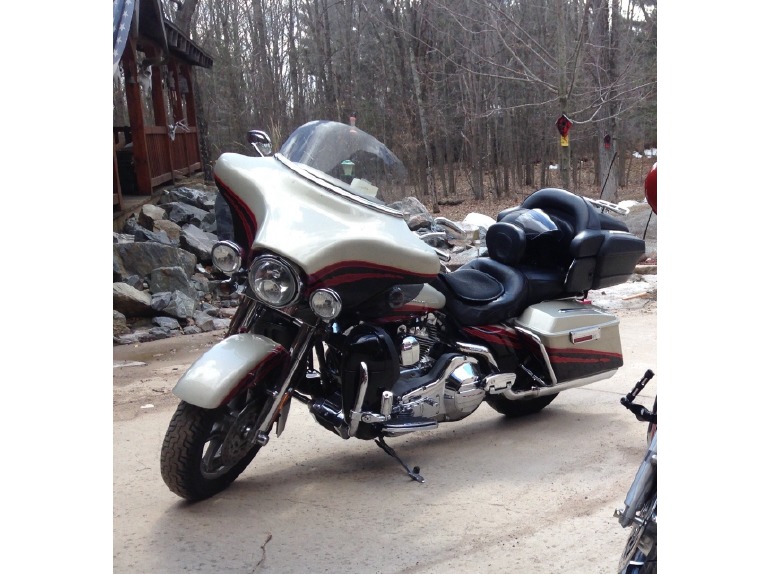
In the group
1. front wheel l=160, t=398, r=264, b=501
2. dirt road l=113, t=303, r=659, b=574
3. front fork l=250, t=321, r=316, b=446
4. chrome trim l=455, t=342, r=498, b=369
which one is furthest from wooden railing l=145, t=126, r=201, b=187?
front fork l=250, t=321, r=316, b=446

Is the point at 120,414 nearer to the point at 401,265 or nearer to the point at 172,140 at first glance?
the point at 401,265

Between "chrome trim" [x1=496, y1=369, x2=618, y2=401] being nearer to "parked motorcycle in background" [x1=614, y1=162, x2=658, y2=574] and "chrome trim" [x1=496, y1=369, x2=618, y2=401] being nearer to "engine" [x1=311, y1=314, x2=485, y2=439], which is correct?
"engine" [x1=311, y1=314, x2=485, y2=439]

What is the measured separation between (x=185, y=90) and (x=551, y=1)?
29.4ft

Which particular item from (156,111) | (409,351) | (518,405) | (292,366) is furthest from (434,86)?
(292,366)

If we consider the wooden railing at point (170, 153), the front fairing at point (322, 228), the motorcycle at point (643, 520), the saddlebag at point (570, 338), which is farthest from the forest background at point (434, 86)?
the motorcycle at point (643, 520)

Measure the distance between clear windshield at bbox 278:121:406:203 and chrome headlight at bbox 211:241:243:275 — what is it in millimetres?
514

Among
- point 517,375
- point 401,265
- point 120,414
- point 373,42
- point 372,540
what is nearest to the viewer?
point 372,540

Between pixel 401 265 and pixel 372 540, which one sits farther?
pixel 401 265

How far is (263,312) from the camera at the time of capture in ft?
11.1

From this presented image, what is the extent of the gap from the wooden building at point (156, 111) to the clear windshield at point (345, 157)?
7644 mm

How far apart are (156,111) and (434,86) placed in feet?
22.2

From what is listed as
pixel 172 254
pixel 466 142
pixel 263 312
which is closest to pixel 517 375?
pixel 263 312

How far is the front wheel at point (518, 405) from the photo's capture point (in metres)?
4.46

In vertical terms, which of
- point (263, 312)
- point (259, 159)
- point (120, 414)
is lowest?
point (120, 414)
